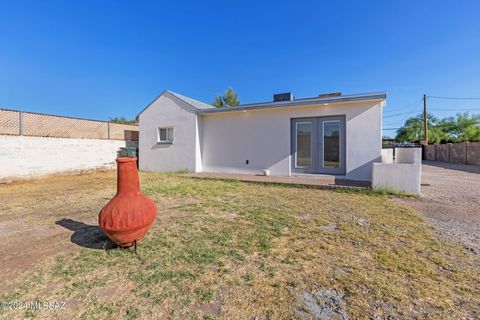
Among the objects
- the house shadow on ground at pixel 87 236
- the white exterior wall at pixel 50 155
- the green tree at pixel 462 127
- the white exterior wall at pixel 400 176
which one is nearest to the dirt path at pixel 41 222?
the house shadow on ground at pixel 87 236

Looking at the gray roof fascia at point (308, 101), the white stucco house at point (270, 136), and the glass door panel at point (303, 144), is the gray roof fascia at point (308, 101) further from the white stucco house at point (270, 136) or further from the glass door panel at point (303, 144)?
the glass door panel at point (303, 144)

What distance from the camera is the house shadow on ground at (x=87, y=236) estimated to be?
2823 mm

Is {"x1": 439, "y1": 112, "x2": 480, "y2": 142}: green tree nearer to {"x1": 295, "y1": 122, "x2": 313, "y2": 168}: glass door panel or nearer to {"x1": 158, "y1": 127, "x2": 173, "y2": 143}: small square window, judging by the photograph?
{"x1": 295, "y1": 122, "x2": 313, "y2": 168}: glass door panel

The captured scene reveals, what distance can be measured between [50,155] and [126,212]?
377 inches

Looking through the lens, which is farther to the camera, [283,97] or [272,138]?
[283,97]

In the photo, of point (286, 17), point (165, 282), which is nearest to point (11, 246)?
point (165, 282)

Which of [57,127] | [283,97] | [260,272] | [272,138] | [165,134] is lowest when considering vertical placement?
[260,272]

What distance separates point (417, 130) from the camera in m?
32.7

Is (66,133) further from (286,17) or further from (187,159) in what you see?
(286,17)

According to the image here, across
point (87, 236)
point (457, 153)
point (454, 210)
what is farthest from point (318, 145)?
point (457, 153)

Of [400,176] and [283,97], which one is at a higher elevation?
[283,97]

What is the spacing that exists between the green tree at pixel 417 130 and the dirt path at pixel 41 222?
40394 millimetres

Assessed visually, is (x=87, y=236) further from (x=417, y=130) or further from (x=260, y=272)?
(x=417, y=130)

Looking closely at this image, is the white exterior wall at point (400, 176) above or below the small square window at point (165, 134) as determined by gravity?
below
